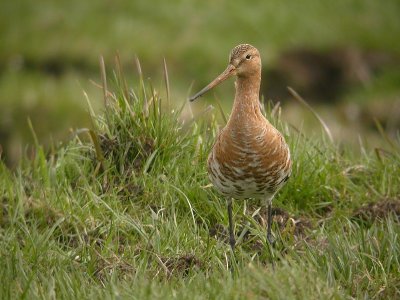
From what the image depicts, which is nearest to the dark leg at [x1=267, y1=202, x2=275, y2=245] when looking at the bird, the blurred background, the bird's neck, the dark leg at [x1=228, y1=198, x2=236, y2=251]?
the bird

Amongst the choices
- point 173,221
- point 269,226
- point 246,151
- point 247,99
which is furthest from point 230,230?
point 247,99

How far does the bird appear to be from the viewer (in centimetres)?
515

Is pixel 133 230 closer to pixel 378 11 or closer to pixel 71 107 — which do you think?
pixel 71 107

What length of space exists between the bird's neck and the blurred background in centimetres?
477

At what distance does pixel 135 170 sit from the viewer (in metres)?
6.00

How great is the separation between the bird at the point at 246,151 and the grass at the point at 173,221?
266 mm

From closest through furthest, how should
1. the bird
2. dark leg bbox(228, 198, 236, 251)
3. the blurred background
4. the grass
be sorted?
the grass
the bird
dark leg bbox(228, 198, 236, 251)
the blurred background

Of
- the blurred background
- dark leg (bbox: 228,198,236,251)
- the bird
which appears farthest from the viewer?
the blurred background

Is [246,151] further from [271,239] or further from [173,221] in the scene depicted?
[173,221]

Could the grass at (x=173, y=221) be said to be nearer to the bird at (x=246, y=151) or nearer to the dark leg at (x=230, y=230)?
the dark leg at (x=230, y=230)

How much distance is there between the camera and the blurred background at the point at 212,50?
10680mm

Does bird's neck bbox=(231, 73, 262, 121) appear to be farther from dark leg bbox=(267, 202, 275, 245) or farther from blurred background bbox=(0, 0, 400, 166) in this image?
blurred background bbox=(0, 0, 400, 166)

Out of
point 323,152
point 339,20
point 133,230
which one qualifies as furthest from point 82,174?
point 339,20

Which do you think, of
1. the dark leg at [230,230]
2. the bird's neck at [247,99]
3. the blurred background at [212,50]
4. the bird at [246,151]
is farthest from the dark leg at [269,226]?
the blurred background at [212,50]
